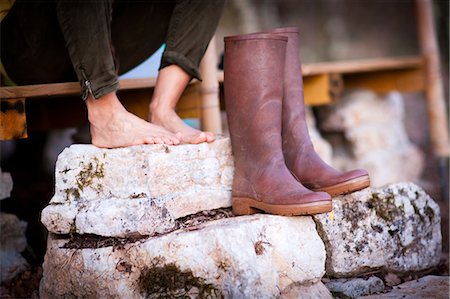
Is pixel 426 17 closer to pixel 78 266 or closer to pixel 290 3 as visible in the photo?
pixel 78 266

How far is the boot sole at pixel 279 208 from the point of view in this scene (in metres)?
1.94

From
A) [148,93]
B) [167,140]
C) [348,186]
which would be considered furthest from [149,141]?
[148,93]

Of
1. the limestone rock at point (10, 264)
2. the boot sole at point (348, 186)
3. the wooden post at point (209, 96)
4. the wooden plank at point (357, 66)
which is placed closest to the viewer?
the boot sole at point (348, 186)

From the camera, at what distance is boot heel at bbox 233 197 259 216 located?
2078 millimetres

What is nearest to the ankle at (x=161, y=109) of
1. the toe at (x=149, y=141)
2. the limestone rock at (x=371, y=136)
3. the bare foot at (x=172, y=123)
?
the bare foot at (x=172, y=123)

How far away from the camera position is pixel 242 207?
2.09 m

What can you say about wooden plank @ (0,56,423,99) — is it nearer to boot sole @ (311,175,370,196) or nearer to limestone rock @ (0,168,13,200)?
limestone rock @ (0,168,13,200)

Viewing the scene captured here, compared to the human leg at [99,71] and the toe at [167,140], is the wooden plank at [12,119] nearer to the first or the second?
the human leg at [99,71]

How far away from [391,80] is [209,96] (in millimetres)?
1948

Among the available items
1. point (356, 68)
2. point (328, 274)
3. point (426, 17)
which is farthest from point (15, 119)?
point (426, 17)

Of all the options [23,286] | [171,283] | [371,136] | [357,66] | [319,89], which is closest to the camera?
[171,283]

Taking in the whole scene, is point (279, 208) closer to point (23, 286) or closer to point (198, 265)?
point (198, 265)

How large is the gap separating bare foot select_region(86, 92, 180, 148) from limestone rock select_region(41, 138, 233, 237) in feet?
0.18

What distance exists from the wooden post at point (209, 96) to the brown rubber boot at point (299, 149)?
68cm
